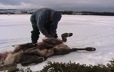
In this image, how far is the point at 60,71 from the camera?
4.70 meters

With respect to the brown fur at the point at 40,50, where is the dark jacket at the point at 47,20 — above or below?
above

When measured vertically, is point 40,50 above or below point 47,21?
below

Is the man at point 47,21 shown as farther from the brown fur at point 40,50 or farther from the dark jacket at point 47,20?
the brown fur at point 40,50

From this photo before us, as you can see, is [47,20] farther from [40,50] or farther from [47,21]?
[40,50]

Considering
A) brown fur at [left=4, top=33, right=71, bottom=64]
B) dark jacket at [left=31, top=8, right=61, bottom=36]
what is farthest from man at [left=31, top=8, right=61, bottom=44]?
brown fur at [left=4, top=33, right=71, bottom=64]

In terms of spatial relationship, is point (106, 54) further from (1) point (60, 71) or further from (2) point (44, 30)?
(1) point (60, 71)

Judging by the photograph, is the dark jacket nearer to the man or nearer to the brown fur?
the man

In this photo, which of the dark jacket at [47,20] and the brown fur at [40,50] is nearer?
the brown fur at [40,50]

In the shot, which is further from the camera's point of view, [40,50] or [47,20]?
[47,20]

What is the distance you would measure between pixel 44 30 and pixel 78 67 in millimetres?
4321

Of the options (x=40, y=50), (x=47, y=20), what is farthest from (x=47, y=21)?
(x=40, y=50)

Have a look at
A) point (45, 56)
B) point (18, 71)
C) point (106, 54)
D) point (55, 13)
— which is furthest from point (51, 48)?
point (18, 71)

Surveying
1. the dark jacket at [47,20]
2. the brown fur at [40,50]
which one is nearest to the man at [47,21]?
the dark jacket at [47,20]

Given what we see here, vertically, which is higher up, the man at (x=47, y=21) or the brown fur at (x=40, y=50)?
the man at (x=47, y=21)
